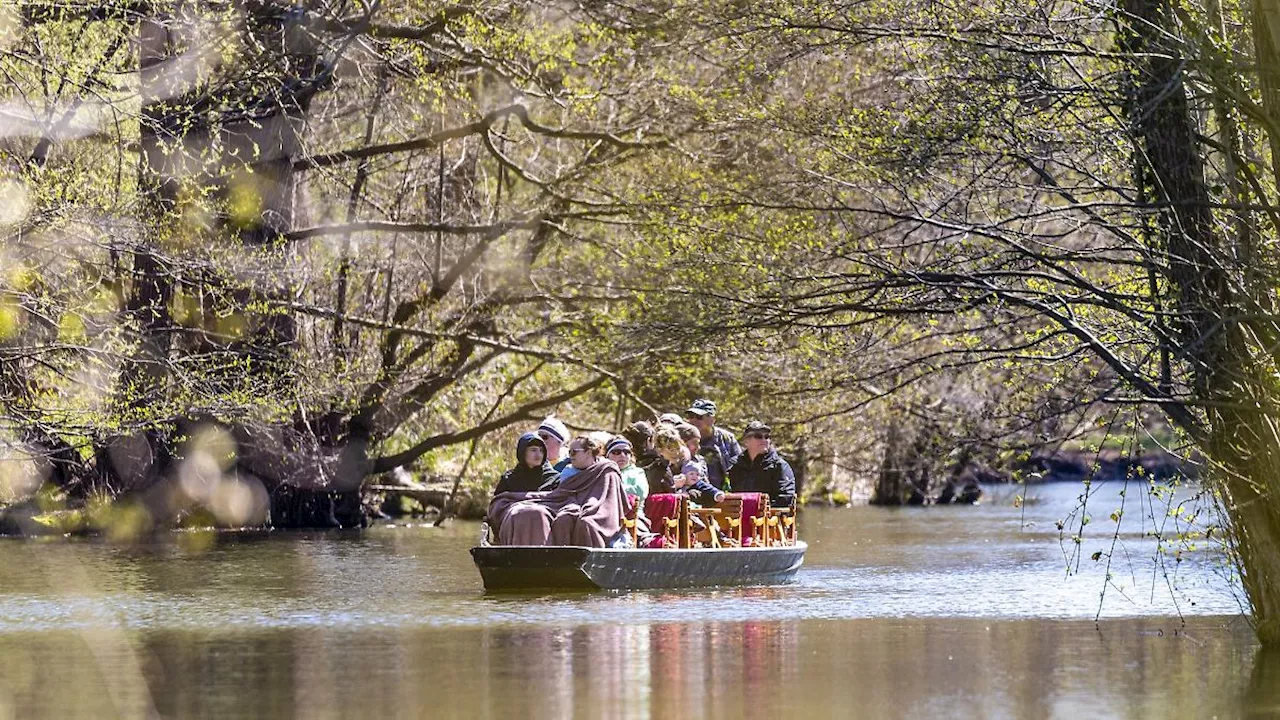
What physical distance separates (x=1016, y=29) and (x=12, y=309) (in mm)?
13004

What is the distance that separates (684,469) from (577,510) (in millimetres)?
2683

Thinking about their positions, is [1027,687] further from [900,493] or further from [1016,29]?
[900,493]

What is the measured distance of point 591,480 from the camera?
20828 mm

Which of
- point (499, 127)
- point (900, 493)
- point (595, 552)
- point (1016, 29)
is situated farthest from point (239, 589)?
point (900, 493)

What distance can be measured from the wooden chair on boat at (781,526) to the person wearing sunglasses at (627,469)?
2.64m

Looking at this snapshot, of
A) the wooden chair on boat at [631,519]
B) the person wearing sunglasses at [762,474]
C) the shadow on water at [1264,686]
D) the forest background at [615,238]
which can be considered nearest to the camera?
the shadow on water at [1264,686]

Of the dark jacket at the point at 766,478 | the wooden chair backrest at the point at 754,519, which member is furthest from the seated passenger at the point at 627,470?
the dark jacket at the point at 766,478

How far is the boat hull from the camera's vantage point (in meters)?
20.3

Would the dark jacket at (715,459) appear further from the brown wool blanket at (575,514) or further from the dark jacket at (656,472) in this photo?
the brown wool blanket at (575,514)

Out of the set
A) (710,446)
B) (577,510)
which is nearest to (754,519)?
(710,446)

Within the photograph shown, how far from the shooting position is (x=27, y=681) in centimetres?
1373

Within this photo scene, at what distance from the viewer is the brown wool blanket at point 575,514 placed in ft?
67.8

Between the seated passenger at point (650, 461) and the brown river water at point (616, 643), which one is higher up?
the seated passenger at point (650, 461)

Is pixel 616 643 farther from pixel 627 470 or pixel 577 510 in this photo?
pixel 627 470
